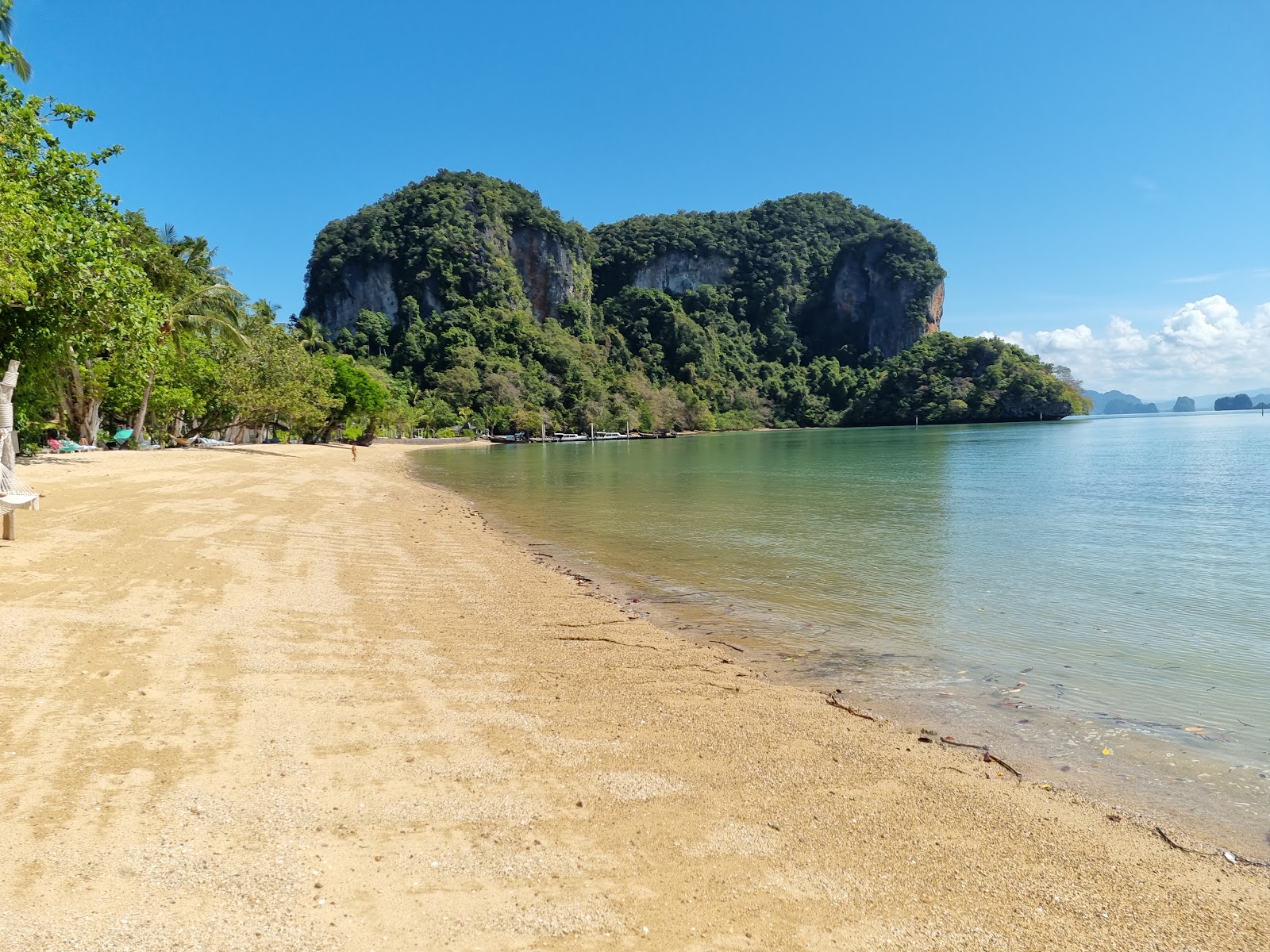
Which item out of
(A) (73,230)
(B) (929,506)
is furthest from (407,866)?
(B) (929,506)

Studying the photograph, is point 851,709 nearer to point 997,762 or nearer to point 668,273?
point 997,762

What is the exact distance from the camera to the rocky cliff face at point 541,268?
162 meters

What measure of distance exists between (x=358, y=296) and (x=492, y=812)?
158748 millimetres

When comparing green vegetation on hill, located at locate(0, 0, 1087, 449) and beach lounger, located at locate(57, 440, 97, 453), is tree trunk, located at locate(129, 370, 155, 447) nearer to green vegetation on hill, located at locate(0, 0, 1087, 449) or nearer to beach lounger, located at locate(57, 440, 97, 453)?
green vegetation on hill, located at locate(0, 0, 1087, 449)

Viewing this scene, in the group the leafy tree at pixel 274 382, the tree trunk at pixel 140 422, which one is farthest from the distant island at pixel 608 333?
the tree trunk at pixel 140 422

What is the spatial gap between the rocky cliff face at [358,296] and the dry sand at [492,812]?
147 meters

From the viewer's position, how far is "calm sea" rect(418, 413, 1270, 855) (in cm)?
553

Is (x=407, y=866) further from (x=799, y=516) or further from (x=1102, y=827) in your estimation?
(x=799, y=516)

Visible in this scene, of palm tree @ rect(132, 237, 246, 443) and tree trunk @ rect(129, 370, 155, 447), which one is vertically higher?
palm tree @ rect(132, 237, 246, 443)

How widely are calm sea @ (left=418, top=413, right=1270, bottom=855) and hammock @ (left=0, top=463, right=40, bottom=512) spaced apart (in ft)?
26.9

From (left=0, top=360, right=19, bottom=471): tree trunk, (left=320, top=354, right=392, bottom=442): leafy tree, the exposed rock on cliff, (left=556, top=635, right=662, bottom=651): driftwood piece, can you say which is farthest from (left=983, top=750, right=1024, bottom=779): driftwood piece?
the exposed rock on cliff

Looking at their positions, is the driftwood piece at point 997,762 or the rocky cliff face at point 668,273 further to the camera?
the rocky cliff face at point 668,273

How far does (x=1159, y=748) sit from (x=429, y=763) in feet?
17.6

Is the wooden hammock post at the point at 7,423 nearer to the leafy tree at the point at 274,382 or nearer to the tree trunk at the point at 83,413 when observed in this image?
the tree trunk at the point at 83,413
